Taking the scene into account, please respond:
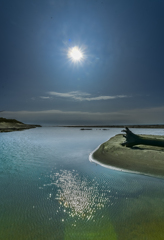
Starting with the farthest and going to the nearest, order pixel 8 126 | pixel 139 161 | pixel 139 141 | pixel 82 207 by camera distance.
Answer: pixel 8 126, pixel 139 141, pixel 139 161, pixel 82 207

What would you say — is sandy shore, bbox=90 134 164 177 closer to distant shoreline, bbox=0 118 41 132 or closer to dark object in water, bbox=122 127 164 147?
dark object in water, bbox=122 127 164 147

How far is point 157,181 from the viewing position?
16.8 feet

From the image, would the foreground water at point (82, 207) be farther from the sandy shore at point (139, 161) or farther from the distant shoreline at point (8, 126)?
the distant shoreline at point (8, 126)

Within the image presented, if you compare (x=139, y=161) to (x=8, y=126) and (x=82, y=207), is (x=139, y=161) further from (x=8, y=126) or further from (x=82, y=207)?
(x=8, y=126)

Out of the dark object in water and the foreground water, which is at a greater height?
the dark object in water

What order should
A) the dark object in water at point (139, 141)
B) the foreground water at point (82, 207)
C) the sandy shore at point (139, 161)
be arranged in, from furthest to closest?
the dark object in water at point (139, 141)
the sandy shore at point (139, 161)
the foreground water at point (82, 207)

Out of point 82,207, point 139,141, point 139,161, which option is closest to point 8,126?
point 139,141

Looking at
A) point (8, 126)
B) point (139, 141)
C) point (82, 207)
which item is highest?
point (139, 141)

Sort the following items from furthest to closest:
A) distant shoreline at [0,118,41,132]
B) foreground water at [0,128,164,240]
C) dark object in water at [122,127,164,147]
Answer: distant shoreline at [0,118,41,132], dark object in water at [122,127,164,147], foreground water at [0,128,164,240]

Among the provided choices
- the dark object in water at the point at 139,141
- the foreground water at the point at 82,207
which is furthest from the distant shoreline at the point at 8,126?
the foreground water at the point at 82,207

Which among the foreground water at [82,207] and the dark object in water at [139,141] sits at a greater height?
the dark object in water at [139,141]

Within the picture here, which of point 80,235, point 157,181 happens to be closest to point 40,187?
point 80,235

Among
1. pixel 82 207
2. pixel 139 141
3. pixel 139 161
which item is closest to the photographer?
pixel 82 207

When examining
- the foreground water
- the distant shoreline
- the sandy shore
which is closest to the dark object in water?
the sandy shore
